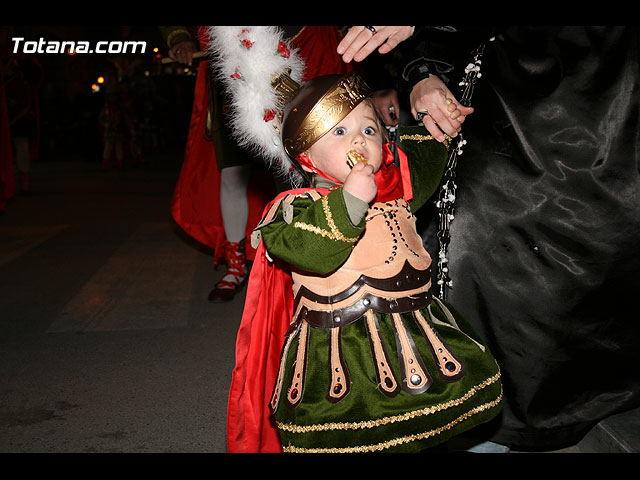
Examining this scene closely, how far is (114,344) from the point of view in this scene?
3.41 metres

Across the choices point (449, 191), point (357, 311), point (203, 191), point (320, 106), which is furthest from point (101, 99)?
point (357, 311)

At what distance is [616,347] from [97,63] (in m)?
18.8

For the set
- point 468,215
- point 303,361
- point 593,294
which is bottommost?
point 303,361

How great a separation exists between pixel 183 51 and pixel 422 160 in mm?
1932

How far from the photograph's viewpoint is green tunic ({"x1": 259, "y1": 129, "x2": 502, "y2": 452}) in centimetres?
158

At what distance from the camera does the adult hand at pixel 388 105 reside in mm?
1993

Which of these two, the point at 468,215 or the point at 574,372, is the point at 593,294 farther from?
the point at 468,215

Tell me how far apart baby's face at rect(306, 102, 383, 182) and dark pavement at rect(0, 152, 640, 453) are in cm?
123

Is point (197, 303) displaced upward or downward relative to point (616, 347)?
downward

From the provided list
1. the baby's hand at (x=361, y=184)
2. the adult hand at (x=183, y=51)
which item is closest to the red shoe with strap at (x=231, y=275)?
the adult hand at (x=183, y=51)
